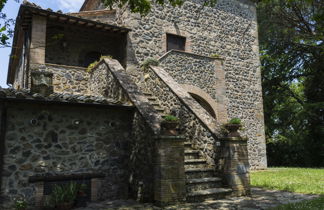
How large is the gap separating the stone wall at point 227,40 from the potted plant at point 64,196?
254 inches

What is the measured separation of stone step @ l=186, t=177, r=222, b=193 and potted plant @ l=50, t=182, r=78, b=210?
2.48m

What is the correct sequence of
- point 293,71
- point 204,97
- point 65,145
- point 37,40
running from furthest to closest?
point 293,71 < point 204,97 < point 37,40 < point 65,145

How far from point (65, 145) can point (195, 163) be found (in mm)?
3196

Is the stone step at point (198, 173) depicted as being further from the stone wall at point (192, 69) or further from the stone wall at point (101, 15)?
the stone wall at point (101, 15)

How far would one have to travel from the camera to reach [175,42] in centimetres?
1267

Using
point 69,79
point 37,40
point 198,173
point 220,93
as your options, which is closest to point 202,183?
point 198,173

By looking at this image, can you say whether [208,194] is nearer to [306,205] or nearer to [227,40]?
[306,205]

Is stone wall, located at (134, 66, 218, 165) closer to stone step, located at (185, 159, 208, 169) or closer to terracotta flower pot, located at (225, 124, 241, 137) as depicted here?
stone step, located at (185, 159, 208, 169)

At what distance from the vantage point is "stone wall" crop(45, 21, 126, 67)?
37.3 feet

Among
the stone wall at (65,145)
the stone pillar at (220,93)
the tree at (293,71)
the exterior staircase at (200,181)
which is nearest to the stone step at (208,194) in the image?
the exterior staircase at (200,181)

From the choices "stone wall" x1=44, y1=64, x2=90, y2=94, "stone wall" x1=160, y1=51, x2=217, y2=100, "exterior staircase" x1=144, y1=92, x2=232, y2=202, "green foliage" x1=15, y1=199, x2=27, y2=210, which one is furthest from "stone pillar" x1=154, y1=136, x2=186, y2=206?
"stone wall" x1=44, y1=64, x2=90, y2=94

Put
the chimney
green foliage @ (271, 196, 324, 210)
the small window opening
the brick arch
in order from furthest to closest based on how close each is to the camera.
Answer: the small window opening < the brick arch < the chimney < green foliage @ (271, 196, 324, 210)

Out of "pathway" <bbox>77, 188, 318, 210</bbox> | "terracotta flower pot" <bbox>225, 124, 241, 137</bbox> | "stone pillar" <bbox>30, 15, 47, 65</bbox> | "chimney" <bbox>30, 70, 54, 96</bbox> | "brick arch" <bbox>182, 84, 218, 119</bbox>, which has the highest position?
"stone pillar" <bbox>30, 15, 47, 65</bbox>

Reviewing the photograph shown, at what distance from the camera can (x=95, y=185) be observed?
6828 millimetres
